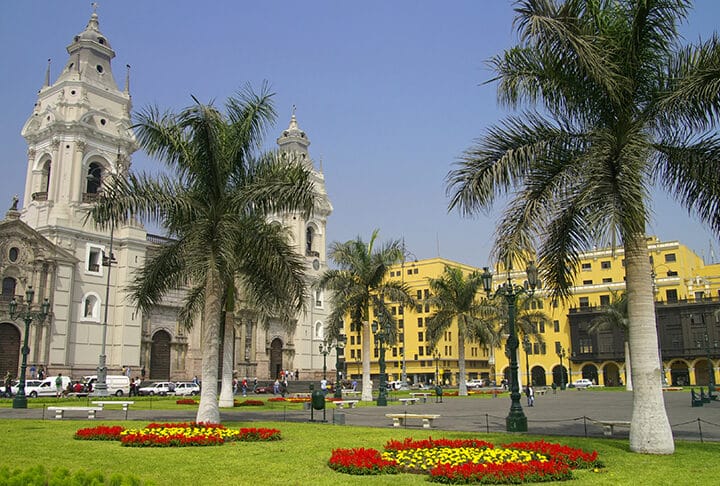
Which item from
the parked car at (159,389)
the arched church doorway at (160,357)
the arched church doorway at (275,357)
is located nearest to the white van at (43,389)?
the parked car at (159,389)

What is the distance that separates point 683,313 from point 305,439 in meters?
67.7

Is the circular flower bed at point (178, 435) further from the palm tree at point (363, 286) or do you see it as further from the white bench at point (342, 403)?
the palm tree at point (363, 286)

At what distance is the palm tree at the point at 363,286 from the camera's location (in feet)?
112

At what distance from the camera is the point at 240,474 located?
381 inches

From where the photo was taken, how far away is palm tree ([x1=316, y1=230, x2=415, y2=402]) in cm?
3428

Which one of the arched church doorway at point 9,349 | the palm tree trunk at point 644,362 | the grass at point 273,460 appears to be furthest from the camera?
the arched church doorway at point 9,349

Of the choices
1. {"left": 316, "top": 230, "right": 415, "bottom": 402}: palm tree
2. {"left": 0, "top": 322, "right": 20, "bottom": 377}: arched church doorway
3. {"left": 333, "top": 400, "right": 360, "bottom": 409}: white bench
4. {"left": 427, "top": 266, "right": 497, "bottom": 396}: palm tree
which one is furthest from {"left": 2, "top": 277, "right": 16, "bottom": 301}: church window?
{"left": 427, "top": 266, "right": 497, "bottom": 396}: palm tree

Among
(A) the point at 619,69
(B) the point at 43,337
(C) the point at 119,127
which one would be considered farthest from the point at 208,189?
(C) the point at 119,127

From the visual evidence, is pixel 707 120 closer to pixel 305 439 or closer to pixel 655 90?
pixel 655 90

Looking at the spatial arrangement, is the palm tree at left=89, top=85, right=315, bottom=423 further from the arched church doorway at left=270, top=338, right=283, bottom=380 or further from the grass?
the arched church doorway at left=270, top=338, right=283, bottom=380

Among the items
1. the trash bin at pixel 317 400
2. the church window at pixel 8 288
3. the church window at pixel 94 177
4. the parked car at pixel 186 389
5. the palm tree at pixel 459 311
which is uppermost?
the church window at pixel 94 177

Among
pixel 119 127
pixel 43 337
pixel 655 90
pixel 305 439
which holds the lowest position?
pixel 305 439

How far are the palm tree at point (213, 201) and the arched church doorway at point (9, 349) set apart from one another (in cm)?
3477

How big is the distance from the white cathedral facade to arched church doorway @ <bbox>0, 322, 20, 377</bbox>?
0.24 ft
